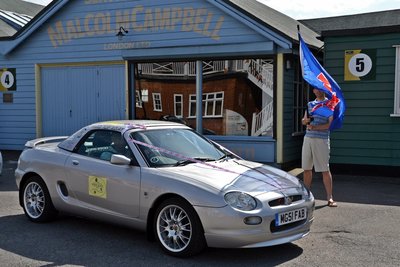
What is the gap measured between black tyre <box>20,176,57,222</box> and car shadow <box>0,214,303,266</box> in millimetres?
153

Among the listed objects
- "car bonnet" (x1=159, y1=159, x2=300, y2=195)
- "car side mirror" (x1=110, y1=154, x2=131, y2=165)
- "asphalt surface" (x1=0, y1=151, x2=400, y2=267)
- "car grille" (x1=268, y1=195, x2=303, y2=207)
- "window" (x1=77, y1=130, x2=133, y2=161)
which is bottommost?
"asphalt surface" (x1=0, y1=151, x2=400, y2=267)

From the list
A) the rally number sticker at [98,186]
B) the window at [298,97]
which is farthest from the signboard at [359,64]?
the rally number sticker at [98,186]

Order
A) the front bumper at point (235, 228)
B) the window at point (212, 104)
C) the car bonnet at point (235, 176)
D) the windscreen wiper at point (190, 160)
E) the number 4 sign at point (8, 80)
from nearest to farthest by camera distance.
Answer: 1. the front bumper at point (235, 228)
2. the car bonnet at point (235, 176)
3. the windscreen wiper at point (190, 160)
4. the window at point (212, 104)
5. the number 4 sign at point (8, 80)

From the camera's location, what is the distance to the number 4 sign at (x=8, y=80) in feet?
48.1

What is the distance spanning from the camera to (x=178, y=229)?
5.04 meters

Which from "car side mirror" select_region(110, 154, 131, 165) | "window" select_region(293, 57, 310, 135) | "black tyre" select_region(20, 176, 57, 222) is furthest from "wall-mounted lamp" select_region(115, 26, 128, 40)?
"car side mirror" select_region(110, 154, 131, 165)

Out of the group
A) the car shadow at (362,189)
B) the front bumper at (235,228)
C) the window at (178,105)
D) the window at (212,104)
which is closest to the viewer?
the front bumper at (235,228)

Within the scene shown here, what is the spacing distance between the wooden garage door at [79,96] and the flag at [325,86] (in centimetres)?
613

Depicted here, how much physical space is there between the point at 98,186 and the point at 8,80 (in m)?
10.3

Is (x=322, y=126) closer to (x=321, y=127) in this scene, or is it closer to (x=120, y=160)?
(x=321, y=127)

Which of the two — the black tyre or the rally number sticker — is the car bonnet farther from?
the black tyre

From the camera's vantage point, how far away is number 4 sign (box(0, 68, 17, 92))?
1466cm

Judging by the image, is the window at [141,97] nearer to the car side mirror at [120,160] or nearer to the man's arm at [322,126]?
the man's arm at [322,126]

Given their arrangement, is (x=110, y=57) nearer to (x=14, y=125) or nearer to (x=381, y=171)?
(x=14, y=125)
